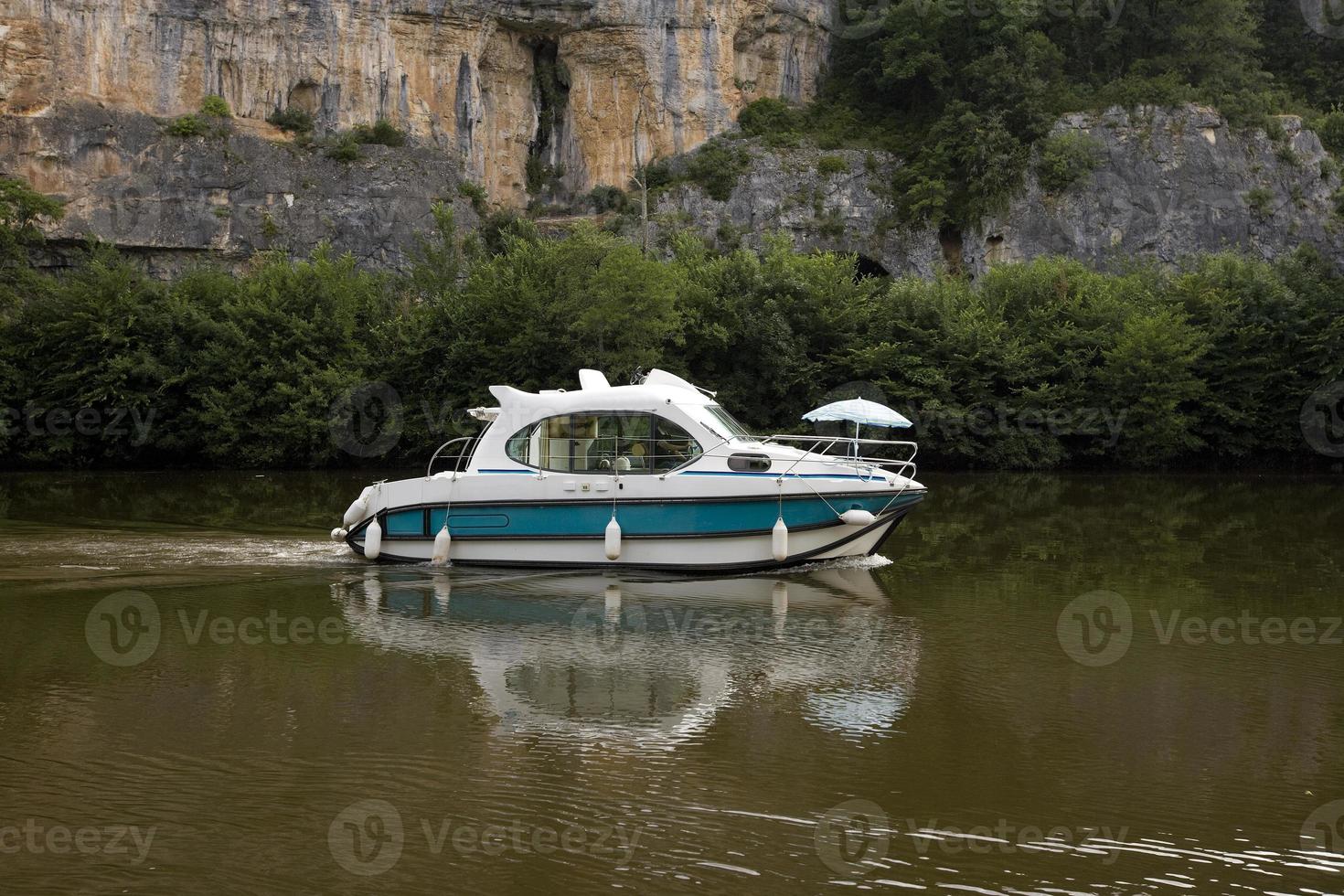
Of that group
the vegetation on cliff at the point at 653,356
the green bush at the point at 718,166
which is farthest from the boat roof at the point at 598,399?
Answer: the green bush at the point at 718,166

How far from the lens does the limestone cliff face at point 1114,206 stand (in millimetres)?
59719

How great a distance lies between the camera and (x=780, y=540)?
16.3 metres

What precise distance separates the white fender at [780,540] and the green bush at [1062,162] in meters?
48.0

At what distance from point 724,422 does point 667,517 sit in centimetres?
175

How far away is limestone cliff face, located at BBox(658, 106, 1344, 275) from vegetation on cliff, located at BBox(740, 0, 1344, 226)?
1123mm

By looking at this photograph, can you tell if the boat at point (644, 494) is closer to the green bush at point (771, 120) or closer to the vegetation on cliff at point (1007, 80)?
the vegetation on cliff at point (1007, 80)

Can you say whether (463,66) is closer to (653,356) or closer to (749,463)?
(653,356)

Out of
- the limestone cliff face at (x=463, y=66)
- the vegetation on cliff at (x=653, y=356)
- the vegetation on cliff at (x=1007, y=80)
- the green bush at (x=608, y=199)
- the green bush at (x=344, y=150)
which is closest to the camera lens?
the vegetation on cliff at (x=653, y=356)

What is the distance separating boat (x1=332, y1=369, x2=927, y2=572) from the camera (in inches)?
653

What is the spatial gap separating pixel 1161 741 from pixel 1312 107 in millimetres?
67389

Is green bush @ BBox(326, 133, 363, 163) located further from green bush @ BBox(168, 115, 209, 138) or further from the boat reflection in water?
the boat reflection in water

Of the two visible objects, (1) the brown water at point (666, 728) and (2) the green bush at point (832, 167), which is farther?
(2) the green bush at point (832, 167)

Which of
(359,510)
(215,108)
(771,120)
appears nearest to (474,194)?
(215,108)

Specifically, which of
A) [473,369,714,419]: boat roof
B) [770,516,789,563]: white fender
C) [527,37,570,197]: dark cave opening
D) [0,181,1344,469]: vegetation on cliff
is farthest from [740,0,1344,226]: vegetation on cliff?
[770,516,789,563]: white fender
